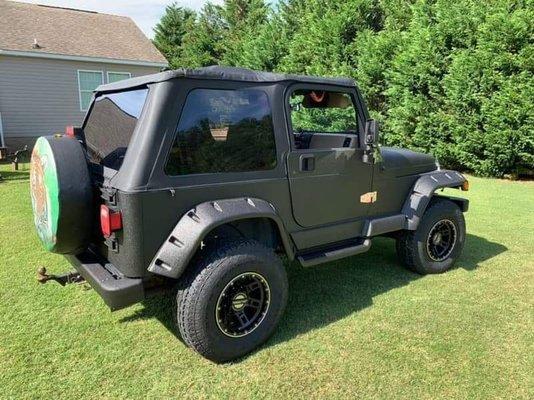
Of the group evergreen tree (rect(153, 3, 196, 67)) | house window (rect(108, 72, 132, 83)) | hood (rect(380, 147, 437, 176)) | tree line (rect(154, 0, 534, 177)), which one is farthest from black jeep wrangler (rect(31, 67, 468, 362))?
evergreen tree (rect(153, 3, 196, 67))

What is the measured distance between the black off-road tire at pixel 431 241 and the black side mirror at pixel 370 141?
1.02m

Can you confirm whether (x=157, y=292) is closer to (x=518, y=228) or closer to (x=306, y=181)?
(x=306, y=181)

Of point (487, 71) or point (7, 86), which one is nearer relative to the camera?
point (487, 71)

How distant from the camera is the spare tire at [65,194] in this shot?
2688mm

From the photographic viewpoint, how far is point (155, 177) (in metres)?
2.65

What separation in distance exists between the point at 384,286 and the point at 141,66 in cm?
1437

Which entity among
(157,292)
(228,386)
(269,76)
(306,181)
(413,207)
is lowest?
(228,386)

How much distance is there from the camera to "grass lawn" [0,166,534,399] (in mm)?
2646

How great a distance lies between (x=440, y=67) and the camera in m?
10.3

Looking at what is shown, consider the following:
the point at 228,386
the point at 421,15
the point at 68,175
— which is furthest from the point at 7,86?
the point at 228,386

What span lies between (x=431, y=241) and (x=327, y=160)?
5.41ft

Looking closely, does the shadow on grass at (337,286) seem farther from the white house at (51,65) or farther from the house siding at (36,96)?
the house siding at (36,96)

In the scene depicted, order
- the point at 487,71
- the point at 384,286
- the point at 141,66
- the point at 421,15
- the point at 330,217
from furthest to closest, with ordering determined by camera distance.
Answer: the point at 141,66 → the point at 421,15 → the point at 487,71 → the point at 384,286 → the point at 330,217

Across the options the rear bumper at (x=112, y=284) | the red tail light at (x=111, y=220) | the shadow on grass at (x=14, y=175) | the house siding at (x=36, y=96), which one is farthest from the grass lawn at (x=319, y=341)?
the house siding at (x=36, y=96)
